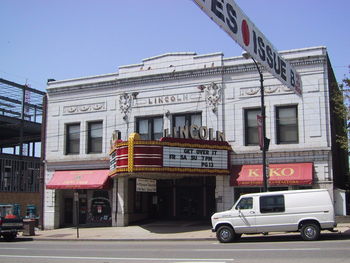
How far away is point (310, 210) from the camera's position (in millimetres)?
18266

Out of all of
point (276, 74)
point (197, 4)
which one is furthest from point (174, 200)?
point (197, 4)

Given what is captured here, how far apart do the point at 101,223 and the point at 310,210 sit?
16188 millimetres

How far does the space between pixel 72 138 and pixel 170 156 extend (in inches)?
386

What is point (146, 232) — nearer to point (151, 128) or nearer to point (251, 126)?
point (151, 128)

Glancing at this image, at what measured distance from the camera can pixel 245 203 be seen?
19.5 m

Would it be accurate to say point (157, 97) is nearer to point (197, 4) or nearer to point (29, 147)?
point (197, 4)

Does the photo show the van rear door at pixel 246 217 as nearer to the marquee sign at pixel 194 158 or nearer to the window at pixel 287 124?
the marquee sign at pixel 194 158

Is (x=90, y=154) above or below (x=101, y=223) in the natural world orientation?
above

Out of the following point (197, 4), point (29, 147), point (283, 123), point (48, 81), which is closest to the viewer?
point (197, 4)

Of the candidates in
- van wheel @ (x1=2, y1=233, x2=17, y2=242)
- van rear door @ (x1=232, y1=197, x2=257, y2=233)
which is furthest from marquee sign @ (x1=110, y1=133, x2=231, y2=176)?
van wheel @ (x1=2, y1=233, x2=17, y2=242)

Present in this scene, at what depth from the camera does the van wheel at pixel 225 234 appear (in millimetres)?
19391

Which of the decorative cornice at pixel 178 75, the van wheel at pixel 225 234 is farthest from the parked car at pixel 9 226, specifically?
the van wheel at pixel 225 234

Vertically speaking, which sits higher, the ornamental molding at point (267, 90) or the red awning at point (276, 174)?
the ornamental molding at point (267, 90)

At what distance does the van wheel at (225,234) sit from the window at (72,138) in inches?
600
